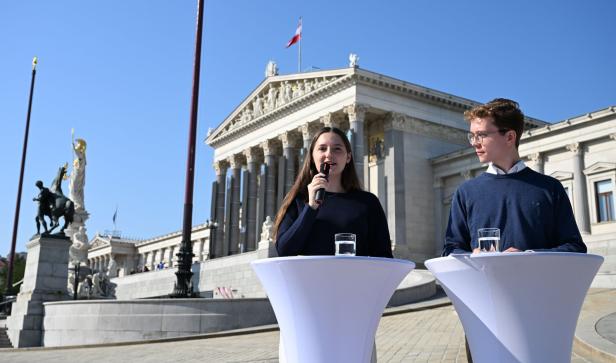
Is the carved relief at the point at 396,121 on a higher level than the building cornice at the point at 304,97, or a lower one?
lower

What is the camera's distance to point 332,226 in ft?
12.9

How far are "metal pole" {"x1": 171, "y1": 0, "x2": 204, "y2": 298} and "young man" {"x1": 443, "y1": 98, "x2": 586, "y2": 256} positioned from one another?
13141mm

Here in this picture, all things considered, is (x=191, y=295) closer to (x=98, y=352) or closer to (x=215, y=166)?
(x=98, y=352)

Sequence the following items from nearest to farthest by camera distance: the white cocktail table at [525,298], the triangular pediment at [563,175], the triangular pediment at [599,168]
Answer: the white cocktail table at [525,298] < the triangular pediment at [599,168] < the triangular pediment at [563,175]

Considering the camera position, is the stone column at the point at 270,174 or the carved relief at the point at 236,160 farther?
the carved relief at the point at 236,160

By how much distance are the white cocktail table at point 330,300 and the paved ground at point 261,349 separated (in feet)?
17.0

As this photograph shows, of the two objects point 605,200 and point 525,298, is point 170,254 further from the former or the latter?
point 525,298

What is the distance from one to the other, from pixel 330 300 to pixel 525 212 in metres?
1.39

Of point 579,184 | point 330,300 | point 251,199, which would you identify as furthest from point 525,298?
point 251,199

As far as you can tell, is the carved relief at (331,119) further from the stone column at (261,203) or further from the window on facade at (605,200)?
the window on facade at (605,200)

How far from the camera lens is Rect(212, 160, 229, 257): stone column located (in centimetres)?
5631

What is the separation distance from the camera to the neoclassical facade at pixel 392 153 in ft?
119

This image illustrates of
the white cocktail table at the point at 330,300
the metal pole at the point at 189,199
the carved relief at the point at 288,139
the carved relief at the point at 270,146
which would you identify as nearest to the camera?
the white cocktail table at the point at 330,300

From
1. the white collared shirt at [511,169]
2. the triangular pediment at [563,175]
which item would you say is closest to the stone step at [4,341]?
the white collared shirt at [511,169]
